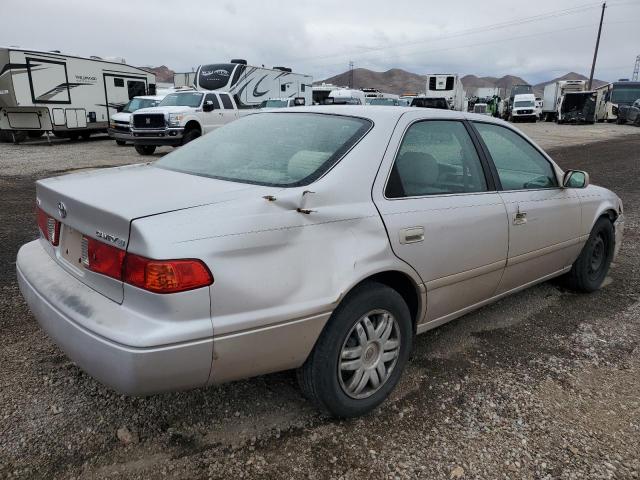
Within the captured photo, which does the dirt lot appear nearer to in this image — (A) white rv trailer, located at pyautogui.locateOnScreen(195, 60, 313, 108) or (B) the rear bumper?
(B) the rear bumper

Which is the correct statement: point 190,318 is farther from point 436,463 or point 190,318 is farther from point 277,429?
point 436,463

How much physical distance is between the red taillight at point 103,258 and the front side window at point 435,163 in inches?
52.6

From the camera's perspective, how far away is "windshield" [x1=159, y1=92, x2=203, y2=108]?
1538cm

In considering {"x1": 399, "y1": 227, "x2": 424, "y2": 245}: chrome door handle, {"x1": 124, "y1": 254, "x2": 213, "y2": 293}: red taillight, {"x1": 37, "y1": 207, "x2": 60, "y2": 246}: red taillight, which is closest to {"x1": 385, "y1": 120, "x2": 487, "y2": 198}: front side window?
{"x1": 399, "y1": 227, "x2": 424, "y2": 245}: chrome door handle

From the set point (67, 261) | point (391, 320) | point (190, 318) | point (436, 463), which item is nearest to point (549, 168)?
point (391, 320)

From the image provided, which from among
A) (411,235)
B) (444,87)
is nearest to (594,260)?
(411,235)

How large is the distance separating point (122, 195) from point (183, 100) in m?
14.3

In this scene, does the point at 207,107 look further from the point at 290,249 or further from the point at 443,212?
the point at 290,249

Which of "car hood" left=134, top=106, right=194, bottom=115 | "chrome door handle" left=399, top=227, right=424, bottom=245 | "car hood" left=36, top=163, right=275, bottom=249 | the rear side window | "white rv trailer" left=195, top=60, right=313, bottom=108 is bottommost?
"chrome door handle" left=399, top=227, right=424, bottom=245

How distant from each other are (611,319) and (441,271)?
1991 mm

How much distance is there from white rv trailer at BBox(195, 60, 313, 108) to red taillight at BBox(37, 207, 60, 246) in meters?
15.2

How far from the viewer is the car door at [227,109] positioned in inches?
639

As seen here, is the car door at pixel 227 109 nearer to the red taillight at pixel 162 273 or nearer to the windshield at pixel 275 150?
the windshield at pixel 275 150

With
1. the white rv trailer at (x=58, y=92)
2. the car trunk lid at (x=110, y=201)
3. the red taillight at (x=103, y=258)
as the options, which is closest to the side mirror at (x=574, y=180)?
the car trunk lid at (x=110, y=201)
